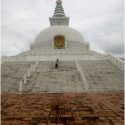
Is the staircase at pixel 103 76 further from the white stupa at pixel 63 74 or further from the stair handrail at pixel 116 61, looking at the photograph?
the stair handrail at pixel 116 61

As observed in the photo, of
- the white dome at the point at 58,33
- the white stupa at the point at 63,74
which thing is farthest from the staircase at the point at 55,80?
the white dome at the point at 58,33

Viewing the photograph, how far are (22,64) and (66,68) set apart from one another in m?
4.55

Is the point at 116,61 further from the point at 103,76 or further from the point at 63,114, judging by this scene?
the point at 63,114

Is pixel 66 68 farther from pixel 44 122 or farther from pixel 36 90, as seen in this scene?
pixel 44 122

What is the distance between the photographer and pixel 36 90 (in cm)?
1435

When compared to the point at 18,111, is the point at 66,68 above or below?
above

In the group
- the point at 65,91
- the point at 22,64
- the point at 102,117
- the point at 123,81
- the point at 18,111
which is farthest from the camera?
the point at 22,64

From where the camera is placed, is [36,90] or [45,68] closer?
[36,90]

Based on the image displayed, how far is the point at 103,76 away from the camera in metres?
17.1

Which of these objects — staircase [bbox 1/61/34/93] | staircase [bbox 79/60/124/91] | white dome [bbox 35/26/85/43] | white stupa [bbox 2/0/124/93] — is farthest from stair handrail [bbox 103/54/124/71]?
white dome [bbox 35/26/85/43]

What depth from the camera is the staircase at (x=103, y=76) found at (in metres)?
14.9

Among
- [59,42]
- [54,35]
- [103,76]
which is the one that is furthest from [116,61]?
[54,35]

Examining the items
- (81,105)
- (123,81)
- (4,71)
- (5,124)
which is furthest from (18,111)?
(4,71)

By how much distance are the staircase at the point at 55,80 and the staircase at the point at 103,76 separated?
0.88 metres
